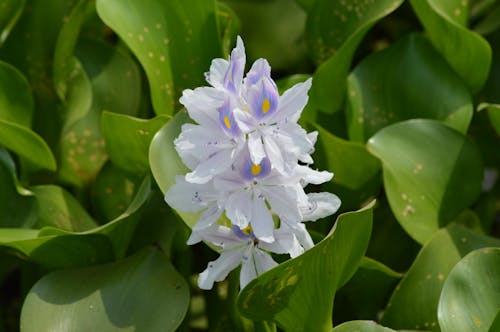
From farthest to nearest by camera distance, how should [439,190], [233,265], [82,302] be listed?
1. [439,190]
2. [82,302]
3. [233,265]

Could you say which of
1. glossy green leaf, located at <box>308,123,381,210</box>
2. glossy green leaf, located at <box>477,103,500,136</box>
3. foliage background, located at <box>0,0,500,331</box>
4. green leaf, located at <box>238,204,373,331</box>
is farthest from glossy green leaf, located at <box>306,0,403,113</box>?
green leaf, located at <box>238,204,373,331</box>

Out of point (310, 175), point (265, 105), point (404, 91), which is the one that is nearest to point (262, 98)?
point (265, 105)

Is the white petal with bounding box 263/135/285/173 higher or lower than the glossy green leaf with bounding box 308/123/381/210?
higher

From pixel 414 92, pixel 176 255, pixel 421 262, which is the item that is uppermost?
pixel 414 92

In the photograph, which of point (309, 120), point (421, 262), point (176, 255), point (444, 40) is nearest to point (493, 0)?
point (444, 40)

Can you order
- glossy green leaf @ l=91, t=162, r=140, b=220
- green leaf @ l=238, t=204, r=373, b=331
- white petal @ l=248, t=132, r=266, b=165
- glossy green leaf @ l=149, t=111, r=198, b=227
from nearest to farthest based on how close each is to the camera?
1. white petal @ l=248, t=132, r=266, b=165
2. green leaf @ l=238, t=204, r=373, b=331
3. glossy green leaf @ l=149, t=111, r=198, b=227
4. glossy green leaf @ l=91, t=162, r=140, b=220

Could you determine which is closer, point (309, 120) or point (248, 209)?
point (248, 209)

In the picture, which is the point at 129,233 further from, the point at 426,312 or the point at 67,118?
the point at 426,312

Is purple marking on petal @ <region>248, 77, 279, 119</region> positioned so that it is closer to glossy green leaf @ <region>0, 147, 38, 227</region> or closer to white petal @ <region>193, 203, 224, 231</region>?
white petal @ <region>193, 203, 224, 231</region>
